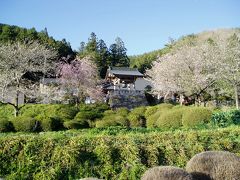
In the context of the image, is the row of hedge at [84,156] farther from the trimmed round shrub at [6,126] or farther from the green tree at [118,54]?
the green tree at [118,54]

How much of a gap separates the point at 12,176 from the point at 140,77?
5231 cm

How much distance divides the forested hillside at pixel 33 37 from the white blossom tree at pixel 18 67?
34.9ft

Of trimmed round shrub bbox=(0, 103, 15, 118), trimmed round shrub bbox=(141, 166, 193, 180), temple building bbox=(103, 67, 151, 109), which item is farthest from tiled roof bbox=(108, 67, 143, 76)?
trimmed round shrub bbox=(141, 166, 193, 180)

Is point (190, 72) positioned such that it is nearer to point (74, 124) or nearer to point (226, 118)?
point (74, 124)

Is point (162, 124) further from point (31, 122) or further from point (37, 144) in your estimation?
point (37, 144)

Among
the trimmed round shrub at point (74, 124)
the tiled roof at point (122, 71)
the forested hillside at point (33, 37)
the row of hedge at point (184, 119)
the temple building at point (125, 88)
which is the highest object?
the forested hillside at point (33, 37)

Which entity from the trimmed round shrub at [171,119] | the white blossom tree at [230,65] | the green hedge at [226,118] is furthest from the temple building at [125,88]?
the green hedge at [226,118]

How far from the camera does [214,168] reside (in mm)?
6820

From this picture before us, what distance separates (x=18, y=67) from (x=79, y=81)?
711 cm

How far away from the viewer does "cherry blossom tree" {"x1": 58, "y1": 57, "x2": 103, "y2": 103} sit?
42.2 metres

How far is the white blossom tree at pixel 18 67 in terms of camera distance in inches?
1324

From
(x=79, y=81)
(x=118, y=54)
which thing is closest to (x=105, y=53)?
(x=118, y=54)

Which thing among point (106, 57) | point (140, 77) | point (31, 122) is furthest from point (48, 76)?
point (31, 122)

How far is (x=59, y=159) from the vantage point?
27.2 ft
